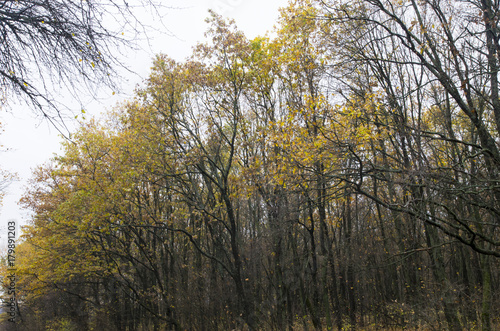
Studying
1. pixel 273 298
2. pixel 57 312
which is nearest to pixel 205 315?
pixel 273 298

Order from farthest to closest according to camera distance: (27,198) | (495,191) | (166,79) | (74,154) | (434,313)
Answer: (27,198)
(74,154)
(166,79)
(434,313)
(495,191)

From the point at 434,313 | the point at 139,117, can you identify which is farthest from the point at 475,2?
the point at 139,117

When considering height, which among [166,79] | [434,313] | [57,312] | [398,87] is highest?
[166,79]

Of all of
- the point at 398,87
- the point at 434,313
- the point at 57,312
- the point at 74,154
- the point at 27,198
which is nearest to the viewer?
the point at 434,313

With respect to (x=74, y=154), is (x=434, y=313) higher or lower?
lower

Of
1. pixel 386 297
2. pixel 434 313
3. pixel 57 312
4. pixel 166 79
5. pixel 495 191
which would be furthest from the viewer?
pixel 57 312

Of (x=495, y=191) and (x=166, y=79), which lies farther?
(x=166, y=79)

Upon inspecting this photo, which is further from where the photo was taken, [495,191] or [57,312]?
[57,312]

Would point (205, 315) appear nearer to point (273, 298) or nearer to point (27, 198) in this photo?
point (273, 298)

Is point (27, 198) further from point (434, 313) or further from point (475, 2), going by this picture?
point (475, 2)

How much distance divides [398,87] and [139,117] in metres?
9.85

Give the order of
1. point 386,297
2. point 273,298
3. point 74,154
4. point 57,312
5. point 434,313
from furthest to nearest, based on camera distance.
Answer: point 57,312
point 386,297
point 74,154
point 273,298
point 434,313

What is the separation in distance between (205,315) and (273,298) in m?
3.44

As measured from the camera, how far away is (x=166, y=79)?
12.5 metres
